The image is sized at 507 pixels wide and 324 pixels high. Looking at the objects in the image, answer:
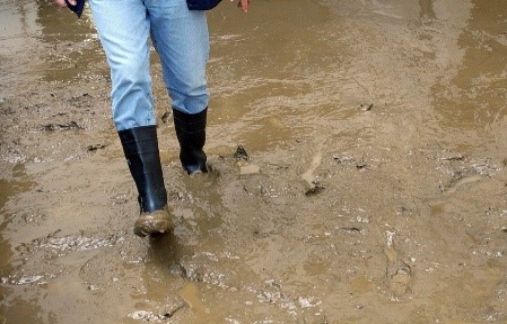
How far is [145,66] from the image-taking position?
257 cm

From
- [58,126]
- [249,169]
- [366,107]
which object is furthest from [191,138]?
[366,107]

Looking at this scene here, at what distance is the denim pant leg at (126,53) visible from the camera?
2502 mm

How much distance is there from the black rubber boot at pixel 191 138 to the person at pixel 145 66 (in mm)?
176

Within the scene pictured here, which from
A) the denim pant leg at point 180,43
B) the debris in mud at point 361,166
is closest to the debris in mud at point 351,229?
the debris in mud at point 361,166

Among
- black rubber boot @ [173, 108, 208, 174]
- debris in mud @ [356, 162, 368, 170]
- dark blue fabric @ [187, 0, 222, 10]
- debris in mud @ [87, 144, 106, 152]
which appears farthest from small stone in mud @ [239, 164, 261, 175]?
dark blue fabric @ [187, 0, 222, 10]

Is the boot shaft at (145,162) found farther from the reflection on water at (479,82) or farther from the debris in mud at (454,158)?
the reflection on water at (479,82)

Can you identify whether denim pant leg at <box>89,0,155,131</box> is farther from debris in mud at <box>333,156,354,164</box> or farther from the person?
debris in mud at <box>333,156,354,164</box>

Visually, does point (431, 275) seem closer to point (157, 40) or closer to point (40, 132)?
point (157, 40)

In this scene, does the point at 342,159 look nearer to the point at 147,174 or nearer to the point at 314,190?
the point at 314,190

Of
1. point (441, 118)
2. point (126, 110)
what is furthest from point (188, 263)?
point (441, 118)

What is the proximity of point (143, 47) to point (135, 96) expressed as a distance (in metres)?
0.20

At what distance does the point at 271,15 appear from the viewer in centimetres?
548

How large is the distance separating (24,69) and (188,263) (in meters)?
2.78

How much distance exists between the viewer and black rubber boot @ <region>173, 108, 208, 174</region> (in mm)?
3080
